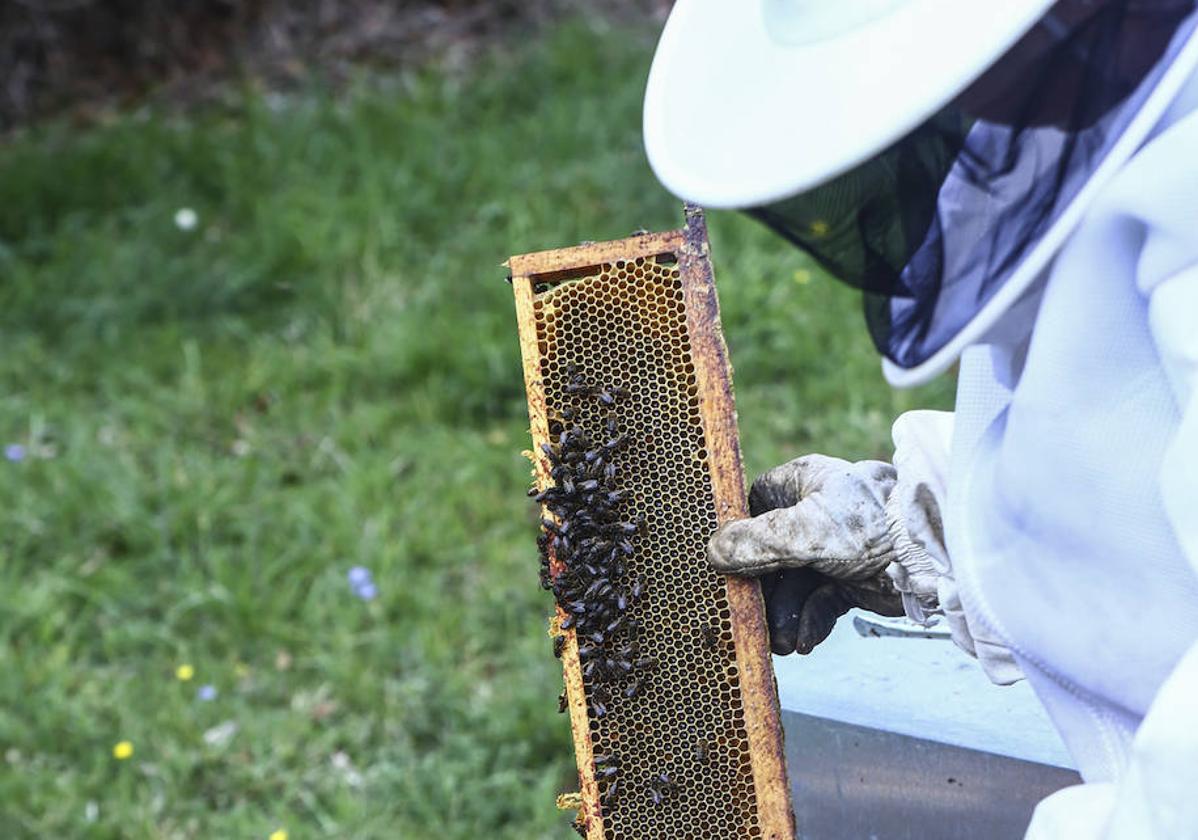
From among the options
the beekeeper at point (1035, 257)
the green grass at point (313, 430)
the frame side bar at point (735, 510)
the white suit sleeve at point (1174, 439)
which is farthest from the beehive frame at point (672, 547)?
the green grass at point (313, 430)

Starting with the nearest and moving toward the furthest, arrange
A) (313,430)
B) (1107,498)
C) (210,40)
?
(1107,498) → (313,430) → (210,40)

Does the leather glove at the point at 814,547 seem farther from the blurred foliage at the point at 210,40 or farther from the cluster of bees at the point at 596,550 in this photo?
the blurred foliage at the point at 210,40

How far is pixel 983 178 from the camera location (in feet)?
4.58

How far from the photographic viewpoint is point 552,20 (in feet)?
22.5

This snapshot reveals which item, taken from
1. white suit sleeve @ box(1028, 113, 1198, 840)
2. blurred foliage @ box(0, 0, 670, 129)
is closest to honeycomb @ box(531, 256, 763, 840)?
white suit sleeve @ box(1028, 113, 1198, 840)

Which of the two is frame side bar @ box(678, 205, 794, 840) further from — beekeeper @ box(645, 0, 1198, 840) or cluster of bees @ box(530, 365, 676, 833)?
beekeeper @ box(645, 0, 1198, 840)

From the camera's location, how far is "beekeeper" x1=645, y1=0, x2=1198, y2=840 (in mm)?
1242

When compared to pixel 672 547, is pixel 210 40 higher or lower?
higher

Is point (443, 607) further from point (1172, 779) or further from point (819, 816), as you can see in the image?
point (1172, 779)

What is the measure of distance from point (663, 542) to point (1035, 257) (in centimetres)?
80

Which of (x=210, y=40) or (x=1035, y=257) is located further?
(x=210, y=40)

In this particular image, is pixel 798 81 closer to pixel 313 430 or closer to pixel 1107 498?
pixel 1107 498

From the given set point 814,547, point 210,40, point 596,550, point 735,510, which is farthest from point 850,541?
point 210,40

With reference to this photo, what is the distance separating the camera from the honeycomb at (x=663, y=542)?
6.45 feet
